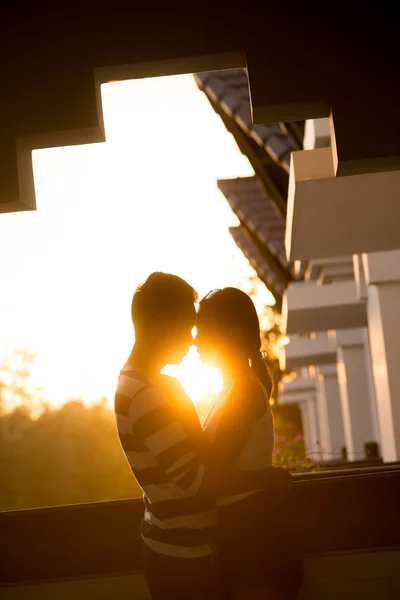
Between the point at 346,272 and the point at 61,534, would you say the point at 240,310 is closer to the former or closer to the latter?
the point at 61,534

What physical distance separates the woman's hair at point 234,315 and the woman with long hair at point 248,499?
0.17 feet

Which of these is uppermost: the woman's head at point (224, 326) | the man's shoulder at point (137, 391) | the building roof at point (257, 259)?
the building roof at point (257, 259)

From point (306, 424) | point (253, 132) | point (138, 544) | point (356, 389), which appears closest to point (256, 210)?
point (356, 389)

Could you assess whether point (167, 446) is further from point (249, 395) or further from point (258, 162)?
point (258, 162)

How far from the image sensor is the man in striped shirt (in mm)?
2916

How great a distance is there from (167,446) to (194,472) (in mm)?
120

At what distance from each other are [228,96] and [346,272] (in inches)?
171

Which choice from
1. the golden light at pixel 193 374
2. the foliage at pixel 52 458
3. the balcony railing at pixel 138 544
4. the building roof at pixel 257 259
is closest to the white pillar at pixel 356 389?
the building roof at pixel 257 259

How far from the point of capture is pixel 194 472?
9.54 ft

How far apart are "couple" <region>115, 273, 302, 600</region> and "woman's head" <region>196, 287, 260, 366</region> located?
0.35ft

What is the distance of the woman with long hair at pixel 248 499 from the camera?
2955 millimetres

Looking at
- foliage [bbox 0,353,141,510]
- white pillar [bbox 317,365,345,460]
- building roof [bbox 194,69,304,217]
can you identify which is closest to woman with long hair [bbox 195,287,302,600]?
building roof [bbox 194,69,304,217]

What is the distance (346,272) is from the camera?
18.8 m

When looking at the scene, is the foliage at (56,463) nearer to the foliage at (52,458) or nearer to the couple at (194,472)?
the foliage at (52,458)
